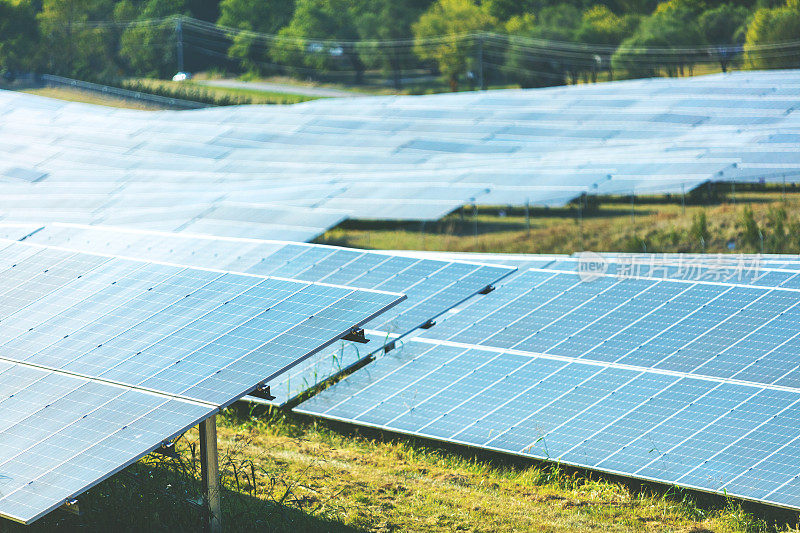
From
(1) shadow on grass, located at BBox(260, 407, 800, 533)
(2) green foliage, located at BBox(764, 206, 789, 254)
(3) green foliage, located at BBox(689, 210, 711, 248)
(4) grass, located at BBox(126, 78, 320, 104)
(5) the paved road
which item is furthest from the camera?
(5) the paved road

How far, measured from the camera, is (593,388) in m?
17.7

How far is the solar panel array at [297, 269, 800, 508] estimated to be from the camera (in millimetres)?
15820

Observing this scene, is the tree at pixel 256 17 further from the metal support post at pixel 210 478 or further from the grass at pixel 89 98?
the metal support post at pixel 210 478

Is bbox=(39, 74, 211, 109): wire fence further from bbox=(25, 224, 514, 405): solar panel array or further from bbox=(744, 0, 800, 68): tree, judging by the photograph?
bbox=(25, 224, 514, 405): solar panel array

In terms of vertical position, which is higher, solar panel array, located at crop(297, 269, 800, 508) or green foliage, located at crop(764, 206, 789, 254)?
solar panel array, located at crop(297, 269, 800, 508)

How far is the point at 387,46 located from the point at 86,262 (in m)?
83.6

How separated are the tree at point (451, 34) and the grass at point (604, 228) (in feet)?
169

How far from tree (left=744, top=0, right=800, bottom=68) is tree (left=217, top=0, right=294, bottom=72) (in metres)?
51.3

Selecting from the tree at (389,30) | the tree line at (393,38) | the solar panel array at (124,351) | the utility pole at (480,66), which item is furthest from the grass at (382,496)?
the tree at (389,30)

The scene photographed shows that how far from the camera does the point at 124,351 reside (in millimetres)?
14047

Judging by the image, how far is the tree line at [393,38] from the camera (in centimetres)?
8388

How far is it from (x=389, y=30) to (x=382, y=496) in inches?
3540

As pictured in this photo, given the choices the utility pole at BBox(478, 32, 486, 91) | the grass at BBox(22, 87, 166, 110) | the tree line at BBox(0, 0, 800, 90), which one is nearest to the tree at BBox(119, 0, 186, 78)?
the tree line at BBox(0, 0, 800, 90)

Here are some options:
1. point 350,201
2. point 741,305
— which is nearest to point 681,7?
point 350,201
